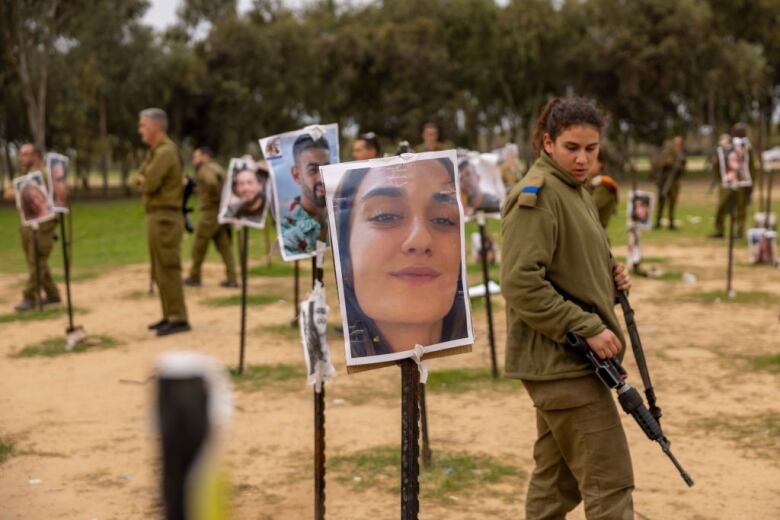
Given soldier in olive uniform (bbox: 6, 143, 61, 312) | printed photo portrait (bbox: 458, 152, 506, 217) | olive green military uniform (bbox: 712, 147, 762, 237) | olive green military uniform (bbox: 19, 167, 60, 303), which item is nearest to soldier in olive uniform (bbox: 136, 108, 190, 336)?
soldier in olive uniform (bbox: 6, 143, 61, 312)

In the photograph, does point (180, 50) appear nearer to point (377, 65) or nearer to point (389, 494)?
point (377, 65)

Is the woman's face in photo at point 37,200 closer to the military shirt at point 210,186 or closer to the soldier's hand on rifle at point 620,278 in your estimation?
the military shirt at point 210,186

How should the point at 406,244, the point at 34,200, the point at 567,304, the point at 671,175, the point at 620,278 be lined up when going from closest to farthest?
the point at 567,304, the point at 406,244, the point at 620,278, the point at 34,200, the point at 671,175

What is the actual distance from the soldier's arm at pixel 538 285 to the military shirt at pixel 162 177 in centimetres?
696

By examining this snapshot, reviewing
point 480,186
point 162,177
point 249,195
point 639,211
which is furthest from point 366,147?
point 639,211

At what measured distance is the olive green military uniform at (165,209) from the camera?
33.3 ft

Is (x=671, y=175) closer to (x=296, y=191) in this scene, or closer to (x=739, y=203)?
(x=739, y=203)

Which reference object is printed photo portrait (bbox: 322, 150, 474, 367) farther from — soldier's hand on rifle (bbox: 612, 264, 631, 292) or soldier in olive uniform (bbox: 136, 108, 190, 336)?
soldier in olive uniform (bbox: 136, 108, 190, 336)

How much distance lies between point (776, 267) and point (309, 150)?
964 centimetres

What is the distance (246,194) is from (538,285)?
7.94m

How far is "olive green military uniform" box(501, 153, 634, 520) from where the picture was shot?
3.69 m

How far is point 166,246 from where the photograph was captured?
Answer: 33.6 ft

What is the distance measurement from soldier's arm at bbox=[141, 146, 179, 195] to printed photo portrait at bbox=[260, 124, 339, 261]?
3260 mm

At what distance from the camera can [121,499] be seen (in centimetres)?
571
